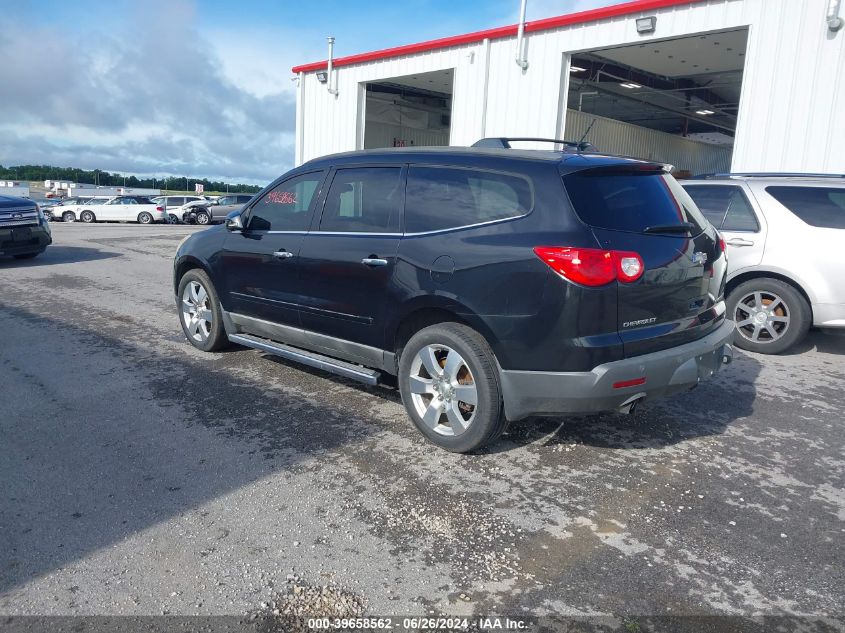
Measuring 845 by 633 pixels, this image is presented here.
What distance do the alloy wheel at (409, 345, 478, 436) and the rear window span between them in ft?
3.62

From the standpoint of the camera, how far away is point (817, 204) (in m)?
6.31

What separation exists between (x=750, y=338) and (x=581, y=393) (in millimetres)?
4116

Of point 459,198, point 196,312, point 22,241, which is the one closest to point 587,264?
point 459,198

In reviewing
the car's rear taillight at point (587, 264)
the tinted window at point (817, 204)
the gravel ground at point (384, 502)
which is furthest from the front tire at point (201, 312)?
the tinted window at point (817, 204)

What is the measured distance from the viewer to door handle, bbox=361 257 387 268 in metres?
4.13

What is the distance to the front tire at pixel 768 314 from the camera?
6.32 metres

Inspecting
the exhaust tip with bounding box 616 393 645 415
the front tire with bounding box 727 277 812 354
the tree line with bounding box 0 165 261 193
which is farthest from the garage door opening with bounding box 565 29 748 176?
the tree line with bounding box 0 165 261 193

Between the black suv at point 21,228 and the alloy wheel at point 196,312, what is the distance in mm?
7668

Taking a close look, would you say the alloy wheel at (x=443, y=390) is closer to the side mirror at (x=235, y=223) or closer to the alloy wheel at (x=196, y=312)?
the side mirror at (x=235, y=223)

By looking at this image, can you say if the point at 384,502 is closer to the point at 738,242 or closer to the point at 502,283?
the point at 502,283

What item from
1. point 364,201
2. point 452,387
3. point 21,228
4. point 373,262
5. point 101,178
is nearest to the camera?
point 452,387

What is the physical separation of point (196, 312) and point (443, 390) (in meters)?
3.14

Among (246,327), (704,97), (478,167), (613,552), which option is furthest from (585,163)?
(704,97)

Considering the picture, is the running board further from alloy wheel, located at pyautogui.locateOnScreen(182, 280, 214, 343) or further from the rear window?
the rear window
